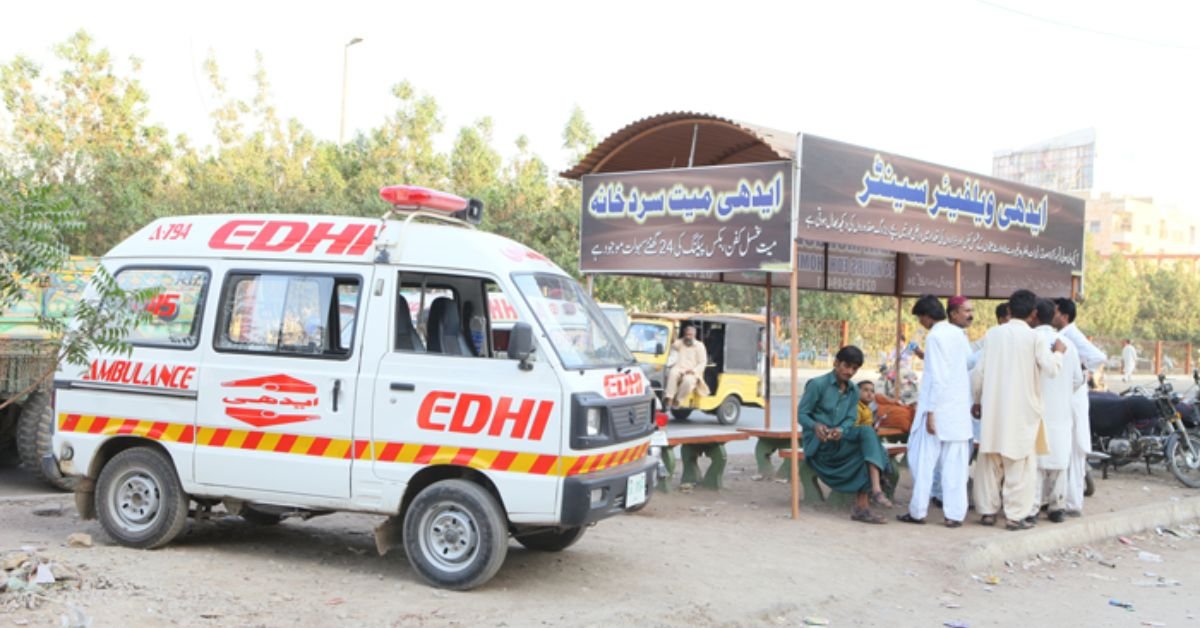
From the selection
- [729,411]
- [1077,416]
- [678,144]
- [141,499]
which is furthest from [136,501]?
[729,411]

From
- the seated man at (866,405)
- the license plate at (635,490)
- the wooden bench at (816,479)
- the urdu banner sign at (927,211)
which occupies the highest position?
the urdu banner sign at (927,211)

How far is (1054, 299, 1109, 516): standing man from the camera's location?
9.86 meters

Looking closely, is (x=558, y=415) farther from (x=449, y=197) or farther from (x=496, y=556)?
(x=449, y=197)

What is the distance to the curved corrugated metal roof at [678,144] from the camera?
953 centimetres

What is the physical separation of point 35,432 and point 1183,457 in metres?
11.9

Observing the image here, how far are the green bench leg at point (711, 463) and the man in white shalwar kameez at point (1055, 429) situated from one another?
2.92 m

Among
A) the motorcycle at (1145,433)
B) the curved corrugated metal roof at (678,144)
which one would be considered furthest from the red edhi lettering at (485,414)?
the motorcycle at (1145,433)

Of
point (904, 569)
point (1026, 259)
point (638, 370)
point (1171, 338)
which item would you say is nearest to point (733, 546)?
point (904, 569)

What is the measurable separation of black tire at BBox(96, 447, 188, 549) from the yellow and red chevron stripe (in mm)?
184

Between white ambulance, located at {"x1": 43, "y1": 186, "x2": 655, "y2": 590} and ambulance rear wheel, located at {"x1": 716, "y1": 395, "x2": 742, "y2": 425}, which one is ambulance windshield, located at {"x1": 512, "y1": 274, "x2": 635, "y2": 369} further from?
ambulance rear wheel, located at {"x1": 716, "y1": 395, "x2": 742, "y2": 425}

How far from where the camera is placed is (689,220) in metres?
9.63

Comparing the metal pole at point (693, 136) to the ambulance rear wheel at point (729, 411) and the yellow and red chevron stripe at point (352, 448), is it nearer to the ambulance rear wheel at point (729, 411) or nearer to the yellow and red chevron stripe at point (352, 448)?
the yellow and red chevron stripe at point (352, 448)

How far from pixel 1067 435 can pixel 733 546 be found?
3554mm

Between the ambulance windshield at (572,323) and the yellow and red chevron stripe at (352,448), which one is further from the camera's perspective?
the ambulance windshield at (572,323)
